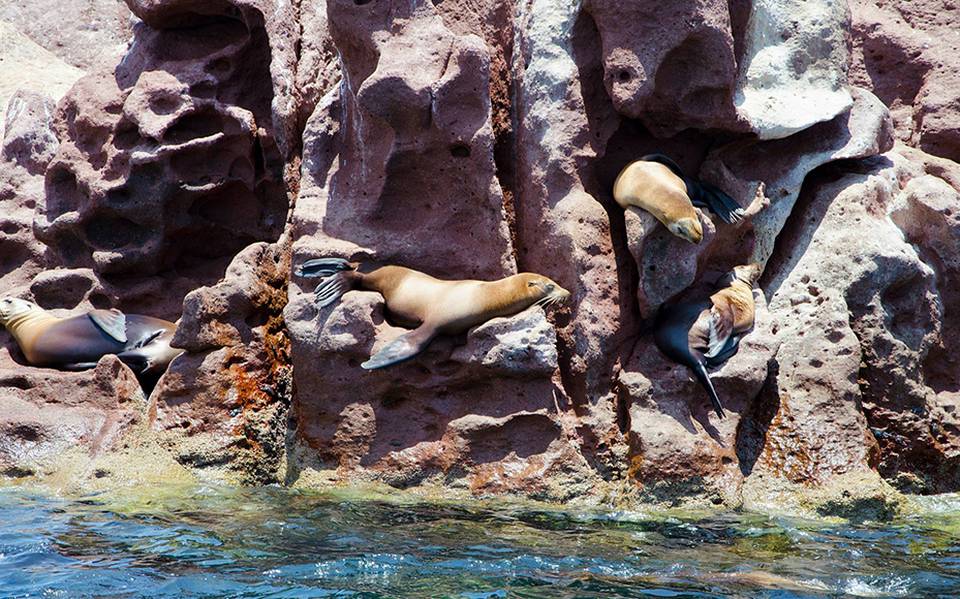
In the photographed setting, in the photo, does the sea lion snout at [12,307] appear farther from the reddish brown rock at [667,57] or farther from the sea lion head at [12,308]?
the reddish brown rock at [667,57]

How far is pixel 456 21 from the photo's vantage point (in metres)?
7.55

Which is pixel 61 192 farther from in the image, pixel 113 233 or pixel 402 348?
pixel 402 348

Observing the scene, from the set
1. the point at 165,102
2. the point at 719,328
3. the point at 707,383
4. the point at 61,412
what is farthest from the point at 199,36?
the point at 707,383

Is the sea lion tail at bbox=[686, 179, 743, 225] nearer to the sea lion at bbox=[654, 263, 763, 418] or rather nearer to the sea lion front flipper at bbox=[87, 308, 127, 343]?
the sea lion at bbox=[654, 263, 763, 418]

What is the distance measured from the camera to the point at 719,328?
705 centimetres

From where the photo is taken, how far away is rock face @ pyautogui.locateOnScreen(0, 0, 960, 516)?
6.81 m

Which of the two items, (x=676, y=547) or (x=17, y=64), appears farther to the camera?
(x=17, y=64)

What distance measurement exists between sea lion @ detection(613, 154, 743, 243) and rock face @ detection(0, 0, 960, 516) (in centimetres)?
12

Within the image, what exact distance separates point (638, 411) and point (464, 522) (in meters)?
1.33

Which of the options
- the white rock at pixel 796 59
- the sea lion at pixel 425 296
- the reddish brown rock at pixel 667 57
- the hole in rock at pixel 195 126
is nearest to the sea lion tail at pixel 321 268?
the sea lion at pixel 425 296

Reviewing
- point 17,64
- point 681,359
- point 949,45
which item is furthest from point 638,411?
point 17,64

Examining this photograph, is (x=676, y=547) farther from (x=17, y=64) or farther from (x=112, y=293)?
(x=17, y=64)

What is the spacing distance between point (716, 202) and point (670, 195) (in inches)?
24.8

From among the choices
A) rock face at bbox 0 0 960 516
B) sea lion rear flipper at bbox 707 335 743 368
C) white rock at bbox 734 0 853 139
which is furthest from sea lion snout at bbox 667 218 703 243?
white rock at bbox 734 0 853 139
